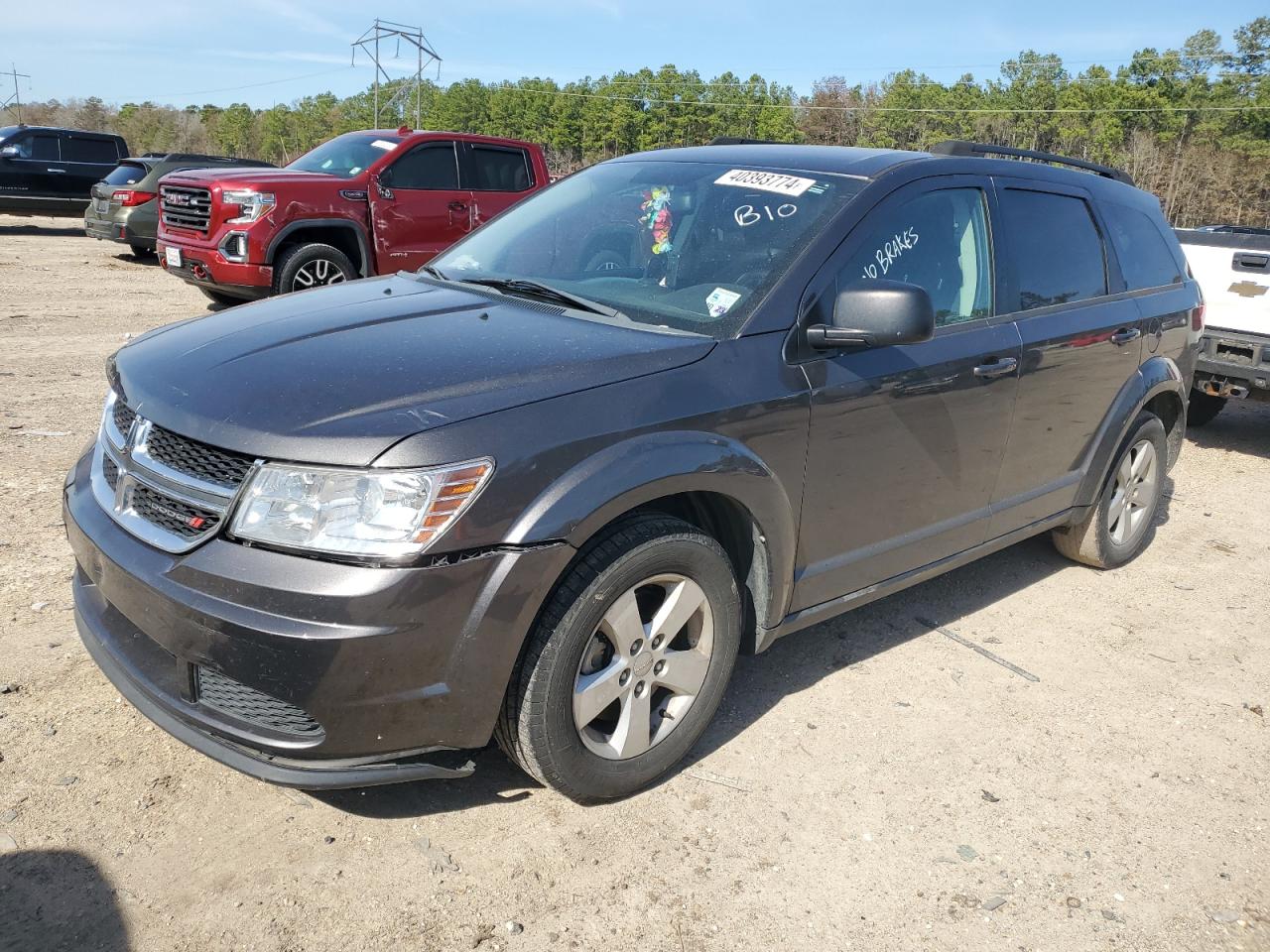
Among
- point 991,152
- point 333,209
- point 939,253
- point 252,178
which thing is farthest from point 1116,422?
point 252,178

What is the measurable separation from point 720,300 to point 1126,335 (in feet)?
7.71

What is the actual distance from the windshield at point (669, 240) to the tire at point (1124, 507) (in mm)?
2309

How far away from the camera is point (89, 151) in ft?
61.8

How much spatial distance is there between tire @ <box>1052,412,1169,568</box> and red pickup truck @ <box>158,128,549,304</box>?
6.96 meters

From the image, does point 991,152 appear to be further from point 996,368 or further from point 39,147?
point 39,147

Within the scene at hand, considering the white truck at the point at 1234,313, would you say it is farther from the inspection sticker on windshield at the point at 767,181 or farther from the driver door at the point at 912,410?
the inspection sticker on windshield at the point at 767,181

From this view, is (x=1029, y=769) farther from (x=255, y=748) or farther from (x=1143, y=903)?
(x=255, y=748)

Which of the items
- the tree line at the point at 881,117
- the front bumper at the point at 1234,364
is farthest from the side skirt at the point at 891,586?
the tree line at the point at 881,117

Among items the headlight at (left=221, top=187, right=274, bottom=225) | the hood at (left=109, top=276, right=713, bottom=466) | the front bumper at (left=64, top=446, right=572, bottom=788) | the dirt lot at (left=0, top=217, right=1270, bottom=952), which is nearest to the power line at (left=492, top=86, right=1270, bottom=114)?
the headlight at (left=221, top=187, right=274, bottom=225)

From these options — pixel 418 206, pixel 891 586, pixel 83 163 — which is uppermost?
pixel 83 163

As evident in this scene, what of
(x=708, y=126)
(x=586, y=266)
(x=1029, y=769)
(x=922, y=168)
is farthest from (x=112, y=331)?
(x=708, y=126)

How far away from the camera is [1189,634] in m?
4.45

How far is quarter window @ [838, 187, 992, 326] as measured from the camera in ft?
11.2

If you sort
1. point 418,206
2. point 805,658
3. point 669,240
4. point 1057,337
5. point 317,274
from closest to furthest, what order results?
point 669,240 < point 805,658 < point 1057,337 < point 317,274 < point 418,206
